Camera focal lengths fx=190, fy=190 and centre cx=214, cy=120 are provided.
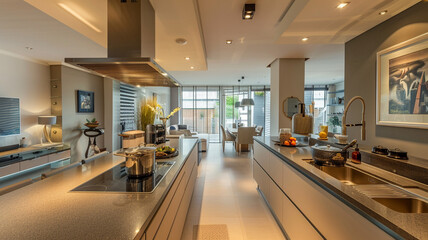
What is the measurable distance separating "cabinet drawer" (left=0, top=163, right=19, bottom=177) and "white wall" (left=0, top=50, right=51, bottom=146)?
71 cm

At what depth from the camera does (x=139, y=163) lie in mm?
1360

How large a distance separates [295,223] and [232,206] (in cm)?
124

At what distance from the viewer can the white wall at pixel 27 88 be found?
3701 mm

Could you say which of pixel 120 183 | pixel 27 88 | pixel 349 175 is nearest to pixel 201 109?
pixel 27 88

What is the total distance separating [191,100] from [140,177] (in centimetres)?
795

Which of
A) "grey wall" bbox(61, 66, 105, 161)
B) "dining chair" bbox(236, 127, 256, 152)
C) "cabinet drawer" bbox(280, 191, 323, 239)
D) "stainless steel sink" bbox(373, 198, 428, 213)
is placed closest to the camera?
"stainless steel sink" bbox(373, 198, 428, 213)

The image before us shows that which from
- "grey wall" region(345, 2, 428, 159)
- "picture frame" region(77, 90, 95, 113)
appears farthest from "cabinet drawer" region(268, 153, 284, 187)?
"picture frame" region(77, 90, 95, 113)

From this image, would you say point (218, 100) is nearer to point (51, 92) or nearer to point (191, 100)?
point (191, 100)

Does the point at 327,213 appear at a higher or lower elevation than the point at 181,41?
lower

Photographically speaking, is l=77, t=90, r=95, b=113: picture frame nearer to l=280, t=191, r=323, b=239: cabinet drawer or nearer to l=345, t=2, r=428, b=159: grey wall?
l=280, t=191, r=323, b=239: cabinet drawer

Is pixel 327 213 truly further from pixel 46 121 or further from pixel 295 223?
pixel 46 121

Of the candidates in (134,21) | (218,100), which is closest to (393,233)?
(134,21)

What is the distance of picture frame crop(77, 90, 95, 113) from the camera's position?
5.00m

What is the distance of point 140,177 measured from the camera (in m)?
1.38
